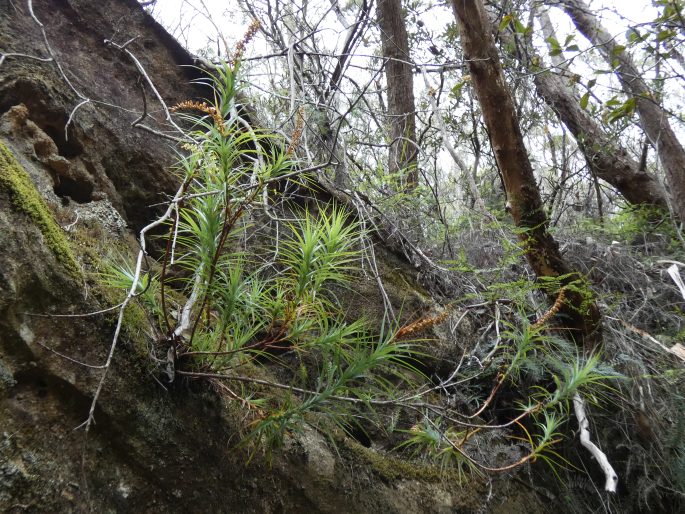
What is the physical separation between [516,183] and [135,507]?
2.73 meters

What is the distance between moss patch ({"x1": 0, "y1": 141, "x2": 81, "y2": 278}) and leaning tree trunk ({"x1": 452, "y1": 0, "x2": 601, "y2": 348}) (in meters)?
2.55

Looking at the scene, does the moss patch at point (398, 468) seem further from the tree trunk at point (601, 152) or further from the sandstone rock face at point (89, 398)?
the tree trunk at point (601, 152)

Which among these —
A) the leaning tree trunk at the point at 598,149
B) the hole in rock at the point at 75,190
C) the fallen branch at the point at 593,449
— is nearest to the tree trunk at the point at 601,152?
the leaning tree trunk at the point at 598,149

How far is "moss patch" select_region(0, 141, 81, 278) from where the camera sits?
137 cm

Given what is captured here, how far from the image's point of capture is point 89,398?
130 cm

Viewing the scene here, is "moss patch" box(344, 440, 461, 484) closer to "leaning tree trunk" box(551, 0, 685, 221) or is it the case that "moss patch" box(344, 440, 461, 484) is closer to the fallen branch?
the fallen branch

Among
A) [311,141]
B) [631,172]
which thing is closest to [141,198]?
[311,141]

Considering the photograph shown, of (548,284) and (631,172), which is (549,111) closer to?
(631,172)

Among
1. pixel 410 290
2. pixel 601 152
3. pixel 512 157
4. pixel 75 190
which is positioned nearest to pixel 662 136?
pixel 601 152

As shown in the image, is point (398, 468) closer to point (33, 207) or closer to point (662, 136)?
point (33, 207)

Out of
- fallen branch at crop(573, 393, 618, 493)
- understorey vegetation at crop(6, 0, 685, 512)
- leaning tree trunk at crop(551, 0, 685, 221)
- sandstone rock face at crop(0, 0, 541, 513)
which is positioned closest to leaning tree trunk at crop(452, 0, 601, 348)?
understorey vegetation at crop(6, 0, 685, 512)

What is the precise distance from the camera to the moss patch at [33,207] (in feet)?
4.50

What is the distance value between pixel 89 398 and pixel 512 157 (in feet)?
8.93

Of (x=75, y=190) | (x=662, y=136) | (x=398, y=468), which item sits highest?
(x=662, y=136)
